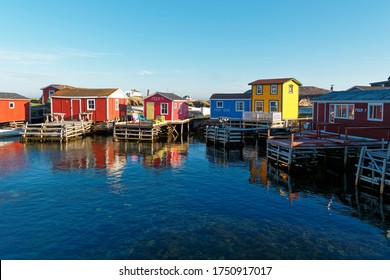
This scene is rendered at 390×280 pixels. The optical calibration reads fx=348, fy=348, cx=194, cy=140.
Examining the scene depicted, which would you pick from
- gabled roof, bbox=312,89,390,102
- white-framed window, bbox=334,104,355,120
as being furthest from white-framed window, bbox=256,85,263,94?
white-framed window, bbox=334,104,355,120

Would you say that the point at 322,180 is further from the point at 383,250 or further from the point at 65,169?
the point at 65,169

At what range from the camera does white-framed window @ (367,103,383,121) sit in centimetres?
2458

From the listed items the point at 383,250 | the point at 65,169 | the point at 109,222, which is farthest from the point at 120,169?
the point at 383,250

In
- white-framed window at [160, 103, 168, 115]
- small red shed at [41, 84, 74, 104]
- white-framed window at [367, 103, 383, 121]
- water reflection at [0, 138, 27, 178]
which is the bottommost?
water reflection at [0, 138, 27, 178]

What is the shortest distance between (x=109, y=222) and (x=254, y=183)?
32.8ft

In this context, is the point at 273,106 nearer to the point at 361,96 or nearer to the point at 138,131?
the point at 138,131

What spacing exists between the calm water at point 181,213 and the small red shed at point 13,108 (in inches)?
843

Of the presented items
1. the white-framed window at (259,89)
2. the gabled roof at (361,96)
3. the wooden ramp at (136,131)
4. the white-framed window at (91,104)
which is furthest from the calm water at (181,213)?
the white-framed window at (259,89)

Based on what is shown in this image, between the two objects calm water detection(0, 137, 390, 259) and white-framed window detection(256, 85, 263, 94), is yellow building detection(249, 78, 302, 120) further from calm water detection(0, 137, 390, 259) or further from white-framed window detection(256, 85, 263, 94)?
calm water detection(0, 137, 390, 259)

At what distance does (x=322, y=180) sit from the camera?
867 inches

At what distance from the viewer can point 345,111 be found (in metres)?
27.9

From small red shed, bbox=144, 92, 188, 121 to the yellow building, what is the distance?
10884mm

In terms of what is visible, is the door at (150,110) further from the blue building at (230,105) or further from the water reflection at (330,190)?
the water reflection at (330,190)

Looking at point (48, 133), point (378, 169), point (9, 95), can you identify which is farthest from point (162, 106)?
point (378, 169)
